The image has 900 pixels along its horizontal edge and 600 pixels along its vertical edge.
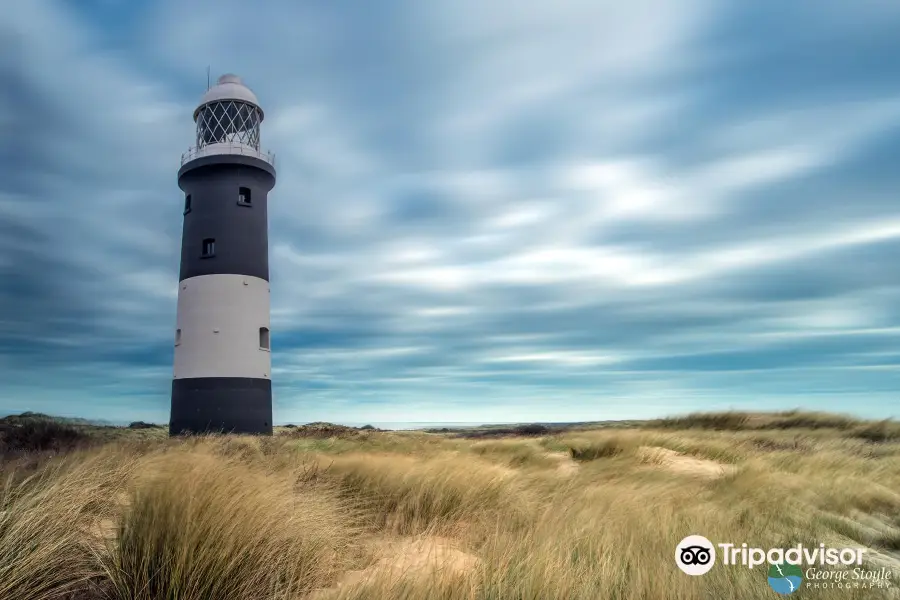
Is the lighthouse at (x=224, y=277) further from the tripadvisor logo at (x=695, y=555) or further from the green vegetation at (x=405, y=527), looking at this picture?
the tripadvisor logo at (x=695, y=555)

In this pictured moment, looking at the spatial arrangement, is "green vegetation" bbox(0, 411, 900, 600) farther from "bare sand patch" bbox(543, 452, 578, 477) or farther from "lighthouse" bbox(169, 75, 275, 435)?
"lighthouse" bbox(169, 75, 275, 435)

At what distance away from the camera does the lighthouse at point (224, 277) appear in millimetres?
18000

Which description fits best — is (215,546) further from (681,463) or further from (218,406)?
(218,406)

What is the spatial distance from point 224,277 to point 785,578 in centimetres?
1739

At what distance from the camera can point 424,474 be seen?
277 inches

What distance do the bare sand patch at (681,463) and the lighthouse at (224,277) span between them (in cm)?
1191

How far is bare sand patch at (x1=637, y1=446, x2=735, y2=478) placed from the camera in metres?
9.46

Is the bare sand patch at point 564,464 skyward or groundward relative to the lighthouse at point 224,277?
groundward

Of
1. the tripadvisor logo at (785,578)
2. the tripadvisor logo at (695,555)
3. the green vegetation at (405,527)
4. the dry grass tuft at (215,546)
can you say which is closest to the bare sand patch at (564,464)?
the green vegetation at (405,527)

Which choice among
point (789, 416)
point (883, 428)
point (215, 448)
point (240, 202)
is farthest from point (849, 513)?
point (240, 202)

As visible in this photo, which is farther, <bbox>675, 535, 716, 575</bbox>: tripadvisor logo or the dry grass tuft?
<bbox>675, 535, 716, 575</bbox>: tripadvisor logo

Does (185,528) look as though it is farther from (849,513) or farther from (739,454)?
(739,454)

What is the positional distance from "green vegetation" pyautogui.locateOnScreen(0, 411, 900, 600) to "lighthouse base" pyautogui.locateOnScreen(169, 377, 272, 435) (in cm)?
909

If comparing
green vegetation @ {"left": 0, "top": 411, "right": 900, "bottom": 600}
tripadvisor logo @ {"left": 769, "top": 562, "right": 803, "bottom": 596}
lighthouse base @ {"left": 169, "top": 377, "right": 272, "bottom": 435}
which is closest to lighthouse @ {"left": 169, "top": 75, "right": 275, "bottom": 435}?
lighthouse base @ {"left": 169, "top": 377, "right": 272, "bottom": 435}
